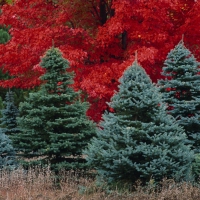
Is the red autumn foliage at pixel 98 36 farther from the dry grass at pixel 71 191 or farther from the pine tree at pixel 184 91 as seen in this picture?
the dry grass at pixel 71 191

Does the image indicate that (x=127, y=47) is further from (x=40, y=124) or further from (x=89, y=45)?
(x=40, y=124)

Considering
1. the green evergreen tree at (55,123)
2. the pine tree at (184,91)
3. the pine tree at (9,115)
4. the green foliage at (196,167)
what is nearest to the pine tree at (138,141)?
the green foliage at (196,167)

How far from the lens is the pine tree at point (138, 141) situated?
832cm

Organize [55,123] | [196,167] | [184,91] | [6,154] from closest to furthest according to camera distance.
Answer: [196,167]
[55,123]
[6,154]
[184,91]

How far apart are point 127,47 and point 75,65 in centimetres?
179

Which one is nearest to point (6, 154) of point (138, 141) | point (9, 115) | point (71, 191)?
point (71, 191)

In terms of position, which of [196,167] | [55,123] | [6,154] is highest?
[55,123]

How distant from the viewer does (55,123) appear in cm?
1037

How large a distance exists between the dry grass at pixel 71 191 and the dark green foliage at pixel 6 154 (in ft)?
2.55

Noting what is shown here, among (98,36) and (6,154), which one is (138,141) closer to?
(6,154)

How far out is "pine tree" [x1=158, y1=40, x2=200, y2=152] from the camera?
11.0 meters

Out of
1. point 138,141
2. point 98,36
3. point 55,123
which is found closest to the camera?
point 138,141

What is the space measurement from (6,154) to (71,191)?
120 inches

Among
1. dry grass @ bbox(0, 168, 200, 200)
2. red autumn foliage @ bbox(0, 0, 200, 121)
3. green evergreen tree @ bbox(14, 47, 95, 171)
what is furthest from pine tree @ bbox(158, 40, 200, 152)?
dry grass @ bbox(0, 168, 200, 200)
